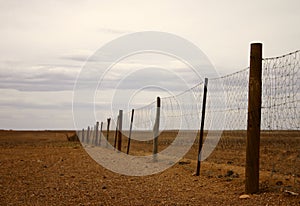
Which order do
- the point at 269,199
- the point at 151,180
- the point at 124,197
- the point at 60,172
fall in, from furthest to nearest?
the point at 60,172 → the point at 151,180 → the point at 124,197 → the point at 269,199

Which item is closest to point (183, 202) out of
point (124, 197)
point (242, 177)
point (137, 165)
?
point (124, 197)

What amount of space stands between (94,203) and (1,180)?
14.1 ft

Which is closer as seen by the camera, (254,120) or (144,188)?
(254,120)

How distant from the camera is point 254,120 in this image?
8406 mm

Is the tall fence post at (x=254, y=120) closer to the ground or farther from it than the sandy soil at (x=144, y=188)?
farther from it

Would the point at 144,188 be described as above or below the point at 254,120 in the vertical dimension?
below

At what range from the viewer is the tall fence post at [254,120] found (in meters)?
8.34

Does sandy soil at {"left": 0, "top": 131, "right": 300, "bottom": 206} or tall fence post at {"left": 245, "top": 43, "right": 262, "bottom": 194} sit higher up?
tall fence post at {"left": 245, "top": 43, "right": 262, "bottom": 194}

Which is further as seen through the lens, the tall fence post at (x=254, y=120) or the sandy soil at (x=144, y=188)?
the tall fence post at (x=254, y=120)

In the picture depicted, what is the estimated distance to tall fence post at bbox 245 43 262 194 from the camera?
27.4ft

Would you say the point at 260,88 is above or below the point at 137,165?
above

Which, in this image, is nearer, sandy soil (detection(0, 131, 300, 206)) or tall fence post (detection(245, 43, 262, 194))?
sandy soil (detection(0, 131, 300, 206))

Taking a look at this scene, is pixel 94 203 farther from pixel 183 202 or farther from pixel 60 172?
pixel 60 172

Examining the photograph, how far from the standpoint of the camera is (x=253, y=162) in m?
8.37
